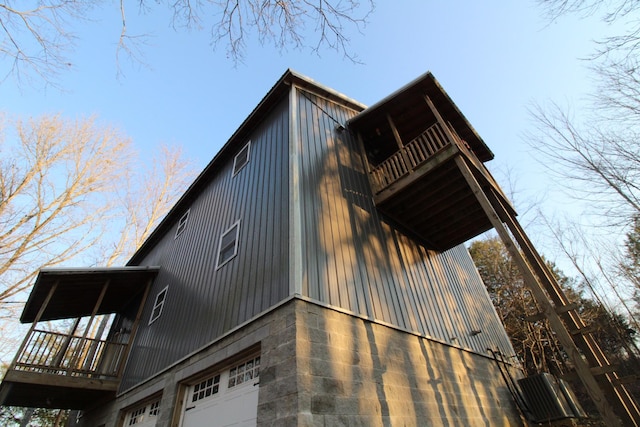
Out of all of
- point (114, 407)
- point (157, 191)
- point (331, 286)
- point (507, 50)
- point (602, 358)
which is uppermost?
point (157, 191)

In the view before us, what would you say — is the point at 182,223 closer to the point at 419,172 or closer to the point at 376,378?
the point at 419,172

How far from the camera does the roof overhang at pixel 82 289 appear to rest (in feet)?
28.1

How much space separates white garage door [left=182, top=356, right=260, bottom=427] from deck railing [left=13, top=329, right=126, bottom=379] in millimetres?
4571

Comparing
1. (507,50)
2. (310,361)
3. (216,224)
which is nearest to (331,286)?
(310,361)

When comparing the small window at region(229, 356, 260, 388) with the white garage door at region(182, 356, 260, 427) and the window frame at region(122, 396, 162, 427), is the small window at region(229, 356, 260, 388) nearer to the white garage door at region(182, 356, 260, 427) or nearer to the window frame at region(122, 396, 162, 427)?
the white garage door at region(182, 356, 260, 427)

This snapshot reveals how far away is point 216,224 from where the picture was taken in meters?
8.16

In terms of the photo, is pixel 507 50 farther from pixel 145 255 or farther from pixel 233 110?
pixel 145 255

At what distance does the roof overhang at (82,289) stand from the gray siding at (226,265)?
1.06 metres

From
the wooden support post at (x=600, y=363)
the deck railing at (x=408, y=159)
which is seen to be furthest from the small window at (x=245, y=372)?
the wooden support post at (x=600, y=363)

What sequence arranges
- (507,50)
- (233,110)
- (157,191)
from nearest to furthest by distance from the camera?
(507,50) → (233,110) → (157,191)

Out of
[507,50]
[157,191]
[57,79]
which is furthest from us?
[157,191]

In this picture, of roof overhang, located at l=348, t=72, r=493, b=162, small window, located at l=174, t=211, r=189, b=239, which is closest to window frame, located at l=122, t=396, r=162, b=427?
small window, located at l=174, t=211, r=189, b=239

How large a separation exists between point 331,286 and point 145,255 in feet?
38.4

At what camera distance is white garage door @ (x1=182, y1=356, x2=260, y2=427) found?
14.2 ft
